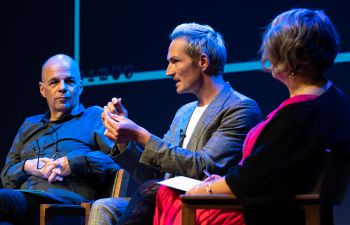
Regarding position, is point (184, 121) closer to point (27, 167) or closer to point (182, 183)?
point (182, 183)

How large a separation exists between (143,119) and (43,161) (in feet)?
2.35

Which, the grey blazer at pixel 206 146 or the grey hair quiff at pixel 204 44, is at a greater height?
the grey hair quiff at pixel 204 44

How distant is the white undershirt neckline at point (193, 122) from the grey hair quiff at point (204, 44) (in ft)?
0.59

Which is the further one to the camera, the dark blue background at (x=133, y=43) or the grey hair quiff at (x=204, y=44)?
the dark blue background at (x=133, y=43)

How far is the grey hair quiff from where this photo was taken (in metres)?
2.66

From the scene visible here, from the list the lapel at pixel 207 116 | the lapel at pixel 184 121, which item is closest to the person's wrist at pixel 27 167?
the lapel at pixel 184 121

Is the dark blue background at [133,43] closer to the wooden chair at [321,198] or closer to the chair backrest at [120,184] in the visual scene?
the chair backrest at [120,184]

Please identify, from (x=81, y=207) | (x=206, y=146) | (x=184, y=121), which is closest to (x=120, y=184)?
(x=81, y=207)

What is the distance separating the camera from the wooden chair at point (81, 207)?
2740 millimetres

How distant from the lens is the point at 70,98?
3545 millimetres

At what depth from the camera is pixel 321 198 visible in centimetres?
164

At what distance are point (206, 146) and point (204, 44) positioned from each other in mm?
506

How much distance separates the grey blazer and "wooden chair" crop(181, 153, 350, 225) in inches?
23.3

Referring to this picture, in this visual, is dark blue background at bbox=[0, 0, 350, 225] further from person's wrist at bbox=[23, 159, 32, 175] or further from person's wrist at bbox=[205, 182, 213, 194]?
person's wrist at bbox=[205, 182, 213, 194]
